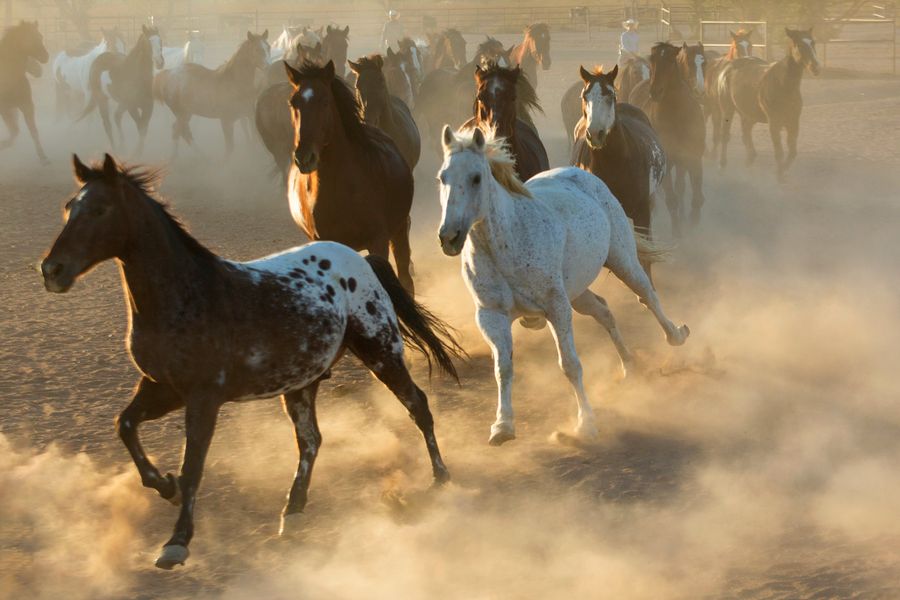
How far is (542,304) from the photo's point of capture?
689 cm

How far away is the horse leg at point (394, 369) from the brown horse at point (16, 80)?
16513mm

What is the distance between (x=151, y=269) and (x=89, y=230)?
0.33m

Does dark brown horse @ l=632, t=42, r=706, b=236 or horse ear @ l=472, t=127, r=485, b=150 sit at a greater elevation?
horse ear @ l=472, t=127, r=485, b=150

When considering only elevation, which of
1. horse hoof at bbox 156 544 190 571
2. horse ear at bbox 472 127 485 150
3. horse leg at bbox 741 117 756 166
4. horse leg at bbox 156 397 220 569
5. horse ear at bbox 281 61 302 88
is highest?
horse ear at bbox 281 61 302 88

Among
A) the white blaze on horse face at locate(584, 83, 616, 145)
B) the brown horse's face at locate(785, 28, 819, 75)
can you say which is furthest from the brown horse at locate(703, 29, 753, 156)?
the white blaze on horse face at locate(584, 83, 616, 145)

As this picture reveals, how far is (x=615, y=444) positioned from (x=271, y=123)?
1037 cm

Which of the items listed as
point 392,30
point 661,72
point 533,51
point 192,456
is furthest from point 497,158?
point 392,30

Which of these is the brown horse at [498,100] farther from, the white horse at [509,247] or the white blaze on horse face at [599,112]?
the white horse at [509,247]

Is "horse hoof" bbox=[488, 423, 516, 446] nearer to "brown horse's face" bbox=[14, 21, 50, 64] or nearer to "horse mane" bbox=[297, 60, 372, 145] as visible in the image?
"horse mane" bbox=[297, 60, 372, 145]

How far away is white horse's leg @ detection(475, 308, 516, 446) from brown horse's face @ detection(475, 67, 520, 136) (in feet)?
9.30

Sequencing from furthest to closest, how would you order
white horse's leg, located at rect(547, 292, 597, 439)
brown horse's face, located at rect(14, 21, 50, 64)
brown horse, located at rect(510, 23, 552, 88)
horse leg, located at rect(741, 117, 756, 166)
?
brown horse, located at rect(510, 23, 552, 88)
brown horse's face, located at rect(14, 21, 50, 64)
horse leg, located at rect(741, 117, 756, 166)
white horse's leg, located at rect(547, 292, 597, 439)

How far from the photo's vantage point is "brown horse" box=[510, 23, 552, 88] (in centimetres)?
2389

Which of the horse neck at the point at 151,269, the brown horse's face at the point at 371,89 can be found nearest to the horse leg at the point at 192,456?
the horse neck at the point at 151,269

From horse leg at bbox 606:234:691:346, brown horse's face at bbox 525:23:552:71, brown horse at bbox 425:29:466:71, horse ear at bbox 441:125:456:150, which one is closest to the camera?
horse ear at bbox 441:125:456:150
